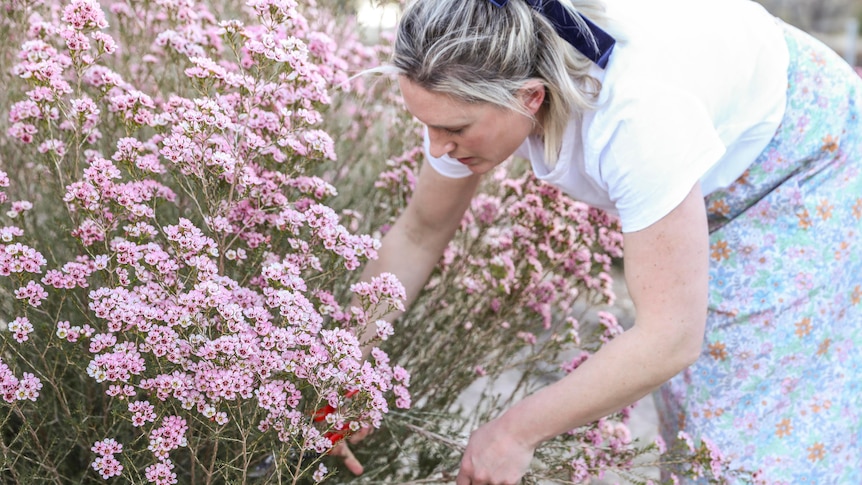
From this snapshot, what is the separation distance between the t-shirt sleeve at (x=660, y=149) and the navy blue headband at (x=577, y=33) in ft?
0.33

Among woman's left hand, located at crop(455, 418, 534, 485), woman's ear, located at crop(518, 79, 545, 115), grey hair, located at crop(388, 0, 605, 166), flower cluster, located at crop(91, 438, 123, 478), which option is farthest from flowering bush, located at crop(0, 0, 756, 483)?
woman's ear, located at crop(518, 79, 545, 115)

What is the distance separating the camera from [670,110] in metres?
1.46

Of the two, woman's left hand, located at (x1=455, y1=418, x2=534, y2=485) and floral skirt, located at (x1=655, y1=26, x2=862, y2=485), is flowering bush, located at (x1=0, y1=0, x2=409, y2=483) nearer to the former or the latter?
woman's left hand, located at (x1=455, y1=418, x2=534, y2=485)

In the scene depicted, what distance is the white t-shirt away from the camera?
1.46m

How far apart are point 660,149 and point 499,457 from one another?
622 mm

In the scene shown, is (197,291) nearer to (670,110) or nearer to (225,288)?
(225,288)

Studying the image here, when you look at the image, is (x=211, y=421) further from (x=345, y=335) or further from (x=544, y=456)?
(x=544, y=456)

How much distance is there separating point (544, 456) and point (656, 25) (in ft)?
2.90

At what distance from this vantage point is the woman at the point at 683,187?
4.91 ft

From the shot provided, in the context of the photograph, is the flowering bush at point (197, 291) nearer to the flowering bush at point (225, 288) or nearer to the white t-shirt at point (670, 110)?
the flowering bush at point (225, 288)


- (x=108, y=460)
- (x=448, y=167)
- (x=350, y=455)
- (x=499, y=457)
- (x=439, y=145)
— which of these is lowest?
(x=350, y=455)

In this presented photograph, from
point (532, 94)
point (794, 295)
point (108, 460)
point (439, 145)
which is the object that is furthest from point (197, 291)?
point (794, 295)

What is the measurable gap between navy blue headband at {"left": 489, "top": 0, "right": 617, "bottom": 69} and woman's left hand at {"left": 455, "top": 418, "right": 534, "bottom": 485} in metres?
0.68

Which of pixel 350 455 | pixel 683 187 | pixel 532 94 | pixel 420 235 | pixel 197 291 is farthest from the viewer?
Result: pixel 420 235
